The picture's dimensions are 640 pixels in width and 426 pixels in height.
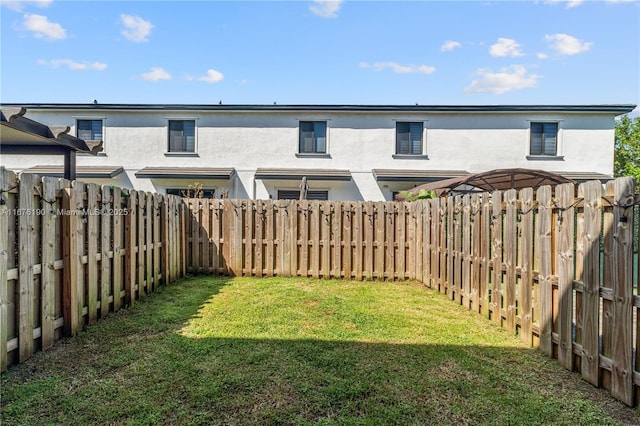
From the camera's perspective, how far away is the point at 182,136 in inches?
555

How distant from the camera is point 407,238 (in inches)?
271

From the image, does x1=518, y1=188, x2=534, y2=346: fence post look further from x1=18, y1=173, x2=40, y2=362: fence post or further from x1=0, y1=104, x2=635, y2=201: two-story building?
x1=0, y1=104, x2=635, y2=201: two-story building

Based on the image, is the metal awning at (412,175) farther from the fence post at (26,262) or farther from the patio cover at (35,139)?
the fence post at (26,262)

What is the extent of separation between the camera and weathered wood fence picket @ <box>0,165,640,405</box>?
2547 mm

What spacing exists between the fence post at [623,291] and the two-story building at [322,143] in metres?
11.2

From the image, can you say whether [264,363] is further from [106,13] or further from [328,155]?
[328,155]

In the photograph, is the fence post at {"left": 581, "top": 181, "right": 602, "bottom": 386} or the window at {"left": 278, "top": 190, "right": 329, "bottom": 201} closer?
the fence post at {"left": 581, "top": 181, "right": 602, "bottom": 386}

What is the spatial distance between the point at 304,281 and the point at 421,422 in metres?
4.64

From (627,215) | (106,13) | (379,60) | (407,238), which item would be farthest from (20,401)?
(379,60)

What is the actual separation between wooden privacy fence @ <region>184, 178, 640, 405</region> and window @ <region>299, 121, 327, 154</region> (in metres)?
7.59

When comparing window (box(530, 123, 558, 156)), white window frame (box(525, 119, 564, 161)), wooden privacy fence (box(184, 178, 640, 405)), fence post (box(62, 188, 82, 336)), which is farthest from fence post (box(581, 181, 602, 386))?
window (box(530, 123, 558, 156))

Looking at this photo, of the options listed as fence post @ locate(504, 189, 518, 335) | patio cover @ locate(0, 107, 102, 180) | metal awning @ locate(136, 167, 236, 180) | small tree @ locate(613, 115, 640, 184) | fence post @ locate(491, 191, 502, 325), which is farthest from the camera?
small tree @ locate(613, 115, 640, 184)

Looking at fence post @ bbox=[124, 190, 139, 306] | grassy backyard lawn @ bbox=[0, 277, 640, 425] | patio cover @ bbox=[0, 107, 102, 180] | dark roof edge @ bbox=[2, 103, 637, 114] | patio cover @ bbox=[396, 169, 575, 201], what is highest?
dark roof edge @ bbox=[2, 103, 637, 114]

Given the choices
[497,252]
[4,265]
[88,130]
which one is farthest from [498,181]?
[88,130]
